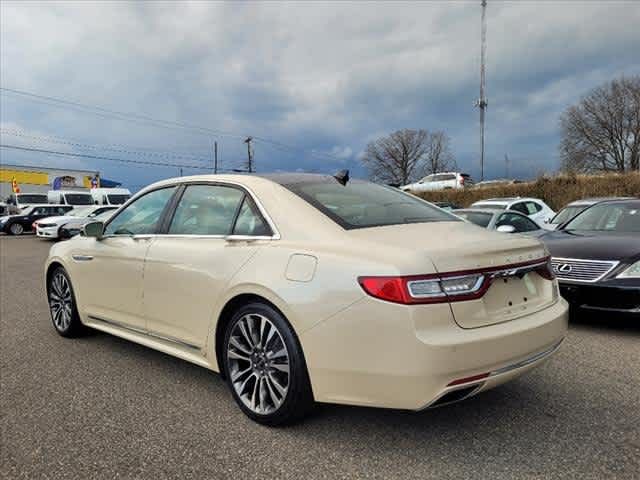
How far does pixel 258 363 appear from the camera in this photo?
2918mm

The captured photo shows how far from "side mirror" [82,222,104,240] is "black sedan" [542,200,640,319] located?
448cm

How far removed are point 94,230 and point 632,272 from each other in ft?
16.4

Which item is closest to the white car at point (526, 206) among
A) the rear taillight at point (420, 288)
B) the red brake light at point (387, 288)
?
the rear taillight at point (420, 288)

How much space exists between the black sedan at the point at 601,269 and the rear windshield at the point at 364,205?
226cm

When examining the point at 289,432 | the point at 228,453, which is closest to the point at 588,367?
the point at 289,432

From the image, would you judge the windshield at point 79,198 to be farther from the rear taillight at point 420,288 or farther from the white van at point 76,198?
the rear taillight at point 420,288

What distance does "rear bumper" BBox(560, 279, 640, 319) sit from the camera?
4.54 m

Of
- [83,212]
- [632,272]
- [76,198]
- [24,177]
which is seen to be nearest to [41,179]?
[24,177]

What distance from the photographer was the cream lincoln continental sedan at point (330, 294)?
2338 mm

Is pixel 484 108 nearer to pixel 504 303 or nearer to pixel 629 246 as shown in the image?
pixel 629 246

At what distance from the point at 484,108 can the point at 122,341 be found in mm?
35048

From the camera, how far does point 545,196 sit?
68.0 feet

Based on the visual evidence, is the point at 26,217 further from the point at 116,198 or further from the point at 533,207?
the point at 533,207

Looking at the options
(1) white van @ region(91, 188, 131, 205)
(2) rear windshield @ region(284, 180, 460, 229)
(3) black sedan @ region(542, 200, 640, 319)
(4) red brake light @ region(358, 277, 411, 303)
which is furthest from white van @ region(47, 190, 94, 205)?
(4) red brake light @ region(358, 277, 411, 303)
